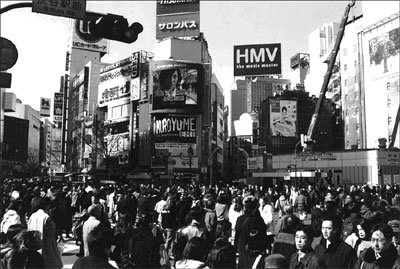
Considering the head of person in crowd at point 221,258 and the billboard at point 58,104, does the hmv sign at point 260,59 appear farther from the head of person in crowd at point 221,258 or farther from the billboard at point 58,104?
the billboard at point 58,104

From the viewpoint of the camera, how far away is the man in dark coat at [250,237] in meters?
6.36

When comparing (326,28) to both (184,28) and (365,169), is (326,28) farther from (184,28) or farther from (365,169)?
(365,169)

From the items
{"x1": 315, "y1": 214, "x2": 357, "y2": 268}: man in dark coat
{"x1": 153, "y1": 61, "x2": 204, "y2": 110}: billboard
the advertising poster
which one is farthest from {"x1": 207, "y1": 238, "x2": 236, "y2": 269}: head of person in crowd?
the advertising poster

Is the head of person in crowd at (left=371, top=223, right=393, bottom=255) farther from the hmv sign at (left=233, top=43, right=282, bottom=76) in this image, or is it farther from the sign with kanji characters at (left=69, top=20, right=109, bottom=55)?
the sign with kanji characters at (left=69, top=20, right=109, bottom=55)

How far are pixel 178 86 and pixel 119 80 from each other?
13.2 m

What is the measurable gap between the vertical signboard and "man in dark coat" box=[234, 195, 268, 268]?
7123 centimetres

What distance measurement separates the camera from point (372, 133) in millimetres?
72500

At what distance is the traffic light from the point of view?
7164mm

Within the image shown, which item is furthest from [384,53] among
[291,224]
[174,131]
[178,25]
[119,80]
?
[291,224]

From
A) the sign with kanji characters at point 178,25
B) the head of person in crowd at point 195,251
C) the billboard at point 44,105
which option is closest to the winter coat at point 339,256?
the head of person in crowd at point 195,251

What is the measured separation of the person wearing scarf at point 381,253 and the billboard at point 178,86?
197ft

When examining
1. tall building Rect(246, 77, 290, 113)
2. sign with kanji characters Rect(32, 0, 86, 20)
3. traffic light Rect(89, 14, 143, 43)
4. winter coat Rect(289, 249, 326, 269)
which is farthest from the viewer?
tall building Rect(246, 77, 290, 113)

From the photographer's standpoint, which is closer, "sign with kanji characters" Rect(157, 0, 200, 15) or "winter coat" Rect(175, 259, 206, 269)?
"winter coat" Rect(175, 259, 206, 269)

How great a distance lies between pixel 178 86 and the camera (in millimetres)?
65438
